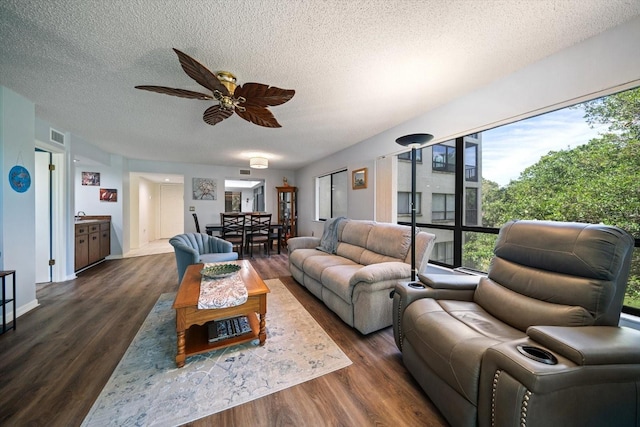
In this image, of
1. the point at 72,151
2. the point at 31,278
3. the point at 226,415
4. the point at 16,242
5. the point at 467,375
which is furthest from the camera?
the point at 72,151

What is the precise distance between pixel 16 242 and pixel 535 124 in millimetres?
5368

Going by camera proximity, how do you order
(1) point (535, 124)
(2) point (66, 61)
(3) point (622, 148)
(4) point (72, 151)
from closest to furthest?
(3) point (622, 148)
(2) point (66, 61)
(1) point (535, 124)
(4) point (72, 151)

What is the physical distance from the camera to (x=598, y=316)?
1.12 meters

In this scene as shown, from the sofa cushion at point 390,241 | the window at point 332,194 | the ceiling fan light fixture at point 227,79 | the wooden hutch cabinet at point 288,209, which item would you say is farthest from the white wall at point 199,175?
the sofa cushion at point 390,241

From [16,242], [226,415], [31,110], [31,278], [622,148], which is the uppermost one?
[31,110]

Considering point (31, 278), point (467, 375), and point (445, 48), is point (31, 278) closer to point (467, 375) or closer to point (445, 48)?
point (467, 375)

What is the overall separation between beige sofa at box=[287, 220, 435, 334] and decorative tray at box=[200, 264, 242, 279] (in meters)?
0.99

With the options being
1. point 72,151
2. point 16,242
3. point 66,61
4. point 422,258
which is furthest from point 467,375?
point 72,151

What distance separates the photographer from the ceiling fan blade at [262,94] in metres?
1.68

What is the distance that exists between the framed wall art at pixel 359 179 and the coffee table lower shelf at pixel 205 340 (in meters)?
2.77

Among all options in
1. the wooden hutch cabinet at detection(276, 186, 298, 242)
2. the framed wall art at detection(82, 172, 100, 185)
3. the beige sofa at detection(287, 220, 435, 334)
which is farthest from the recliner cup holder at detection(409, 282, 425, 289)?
the framed wall art at detection(82, 172, 100, 185)

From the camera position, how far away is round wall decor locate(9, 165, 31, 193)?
7.63 ft

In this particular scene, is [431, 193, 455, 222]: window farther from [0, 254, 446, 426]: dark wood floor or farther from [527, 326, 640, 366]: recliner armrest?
[527, 326, 640, 366]: recliner armrest

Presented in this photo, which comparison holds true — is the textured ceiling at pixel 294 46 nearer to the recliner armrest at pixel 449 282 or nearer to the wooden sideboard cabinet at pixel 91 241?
the recliner armrest at pixel 449 282
